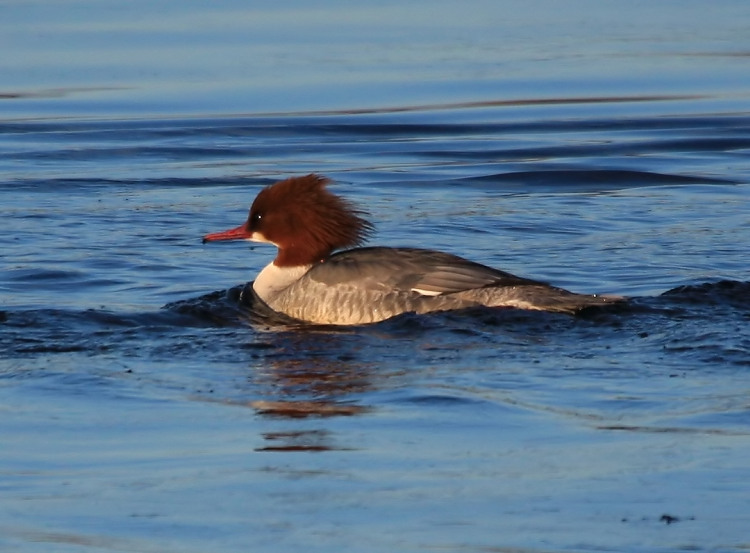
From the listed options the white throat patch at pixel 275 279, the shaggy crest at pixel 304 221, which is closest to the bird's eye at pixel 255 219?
the shaggy crest at pixel 304 221

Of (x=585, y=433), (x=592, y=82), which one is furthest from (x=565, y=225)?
(x=592, y=82)

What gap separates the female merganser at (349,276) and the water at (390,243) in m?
0.18

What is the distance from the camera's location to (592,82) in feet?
64.2

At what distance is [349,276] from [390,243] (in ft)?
8.75

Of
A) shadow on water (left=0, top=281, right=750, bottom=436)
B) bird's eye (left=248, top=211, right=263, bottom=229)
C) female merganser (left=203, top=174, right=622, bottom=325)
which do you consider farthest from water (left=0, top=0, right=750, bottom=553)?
bird's eye (left=248, top=211, right=263, bottom=229)

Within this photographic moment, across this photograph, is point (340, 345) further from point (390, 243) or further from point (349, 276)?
point (390, 243)

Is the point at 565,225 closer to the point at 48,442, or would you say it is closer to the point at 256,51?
the point at 48,442

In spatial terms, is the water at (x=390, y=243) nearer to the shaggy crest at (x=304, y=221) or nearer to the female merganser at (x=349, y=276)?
the female merganser at (x=349, y=276)

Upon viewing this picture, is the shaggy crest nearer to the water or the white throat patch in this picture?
the white throat patch

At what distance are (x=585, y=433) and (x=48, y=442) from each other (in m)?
2.35

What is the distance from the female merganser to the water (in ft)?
0.58

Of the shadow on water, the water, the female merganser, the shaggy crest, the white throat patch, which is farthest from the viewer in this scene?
the shaggy crest

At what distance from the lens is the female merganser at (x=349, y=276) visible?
30.6 feet

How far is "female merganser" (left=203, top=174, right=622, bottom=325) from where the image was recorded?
30.6 ft
